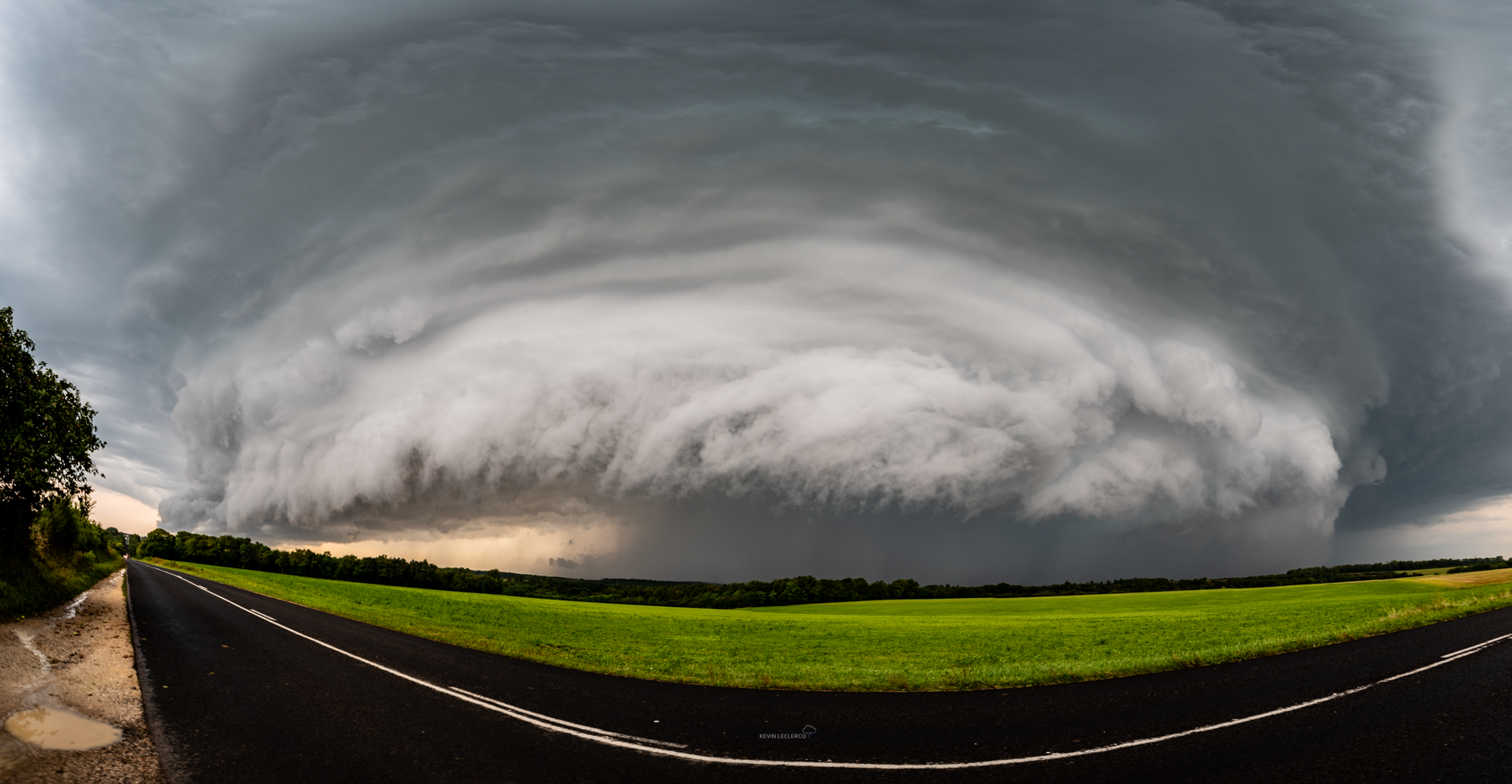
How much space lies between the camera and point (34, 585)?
2345 cm

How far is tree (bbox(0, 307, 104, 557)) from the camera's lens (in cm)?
2061

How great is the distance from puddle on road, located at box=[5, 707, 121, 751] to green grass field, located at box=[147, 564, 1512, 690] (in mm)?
8998

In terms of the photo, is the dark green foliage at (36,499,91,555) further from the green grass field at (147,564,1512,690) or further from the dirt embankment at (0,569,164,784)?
the dirt embankment at (0,569,164,784)

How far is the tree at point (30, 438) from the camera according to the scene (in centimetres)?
2061

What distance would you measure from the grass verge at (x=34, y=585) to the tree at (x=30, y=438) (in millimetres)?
861

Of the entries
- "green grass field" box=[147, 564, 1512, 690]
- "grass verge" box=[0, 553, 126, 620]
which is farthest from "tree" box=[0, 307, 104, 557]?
"green grass field" box=[147, 564, 1512, 690]

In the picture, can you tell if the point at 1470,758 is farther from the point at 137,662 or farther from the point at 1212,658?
the point at 137,662

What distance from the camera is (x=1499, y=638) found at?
17.6 m

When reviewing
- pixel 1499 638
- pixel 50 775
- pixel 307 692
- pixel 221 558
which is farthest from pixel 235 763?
pixel 221 558

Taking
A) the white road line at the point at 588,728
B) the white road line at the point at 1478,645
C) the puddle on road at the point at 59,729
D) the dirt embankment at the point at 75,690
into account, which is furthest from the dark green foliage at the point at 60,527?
the white road line at the point at 1478,645

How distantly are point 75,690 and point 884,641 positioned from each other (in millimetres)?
24158

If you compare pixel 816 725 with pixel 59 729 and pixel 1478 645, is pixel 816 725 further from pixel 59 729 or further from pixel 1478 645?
pixel 1478 645

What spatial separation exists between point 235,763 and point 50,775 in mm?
1917

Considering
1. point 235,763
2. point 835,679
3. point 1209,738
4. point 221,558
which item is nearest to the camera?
point 235,763
